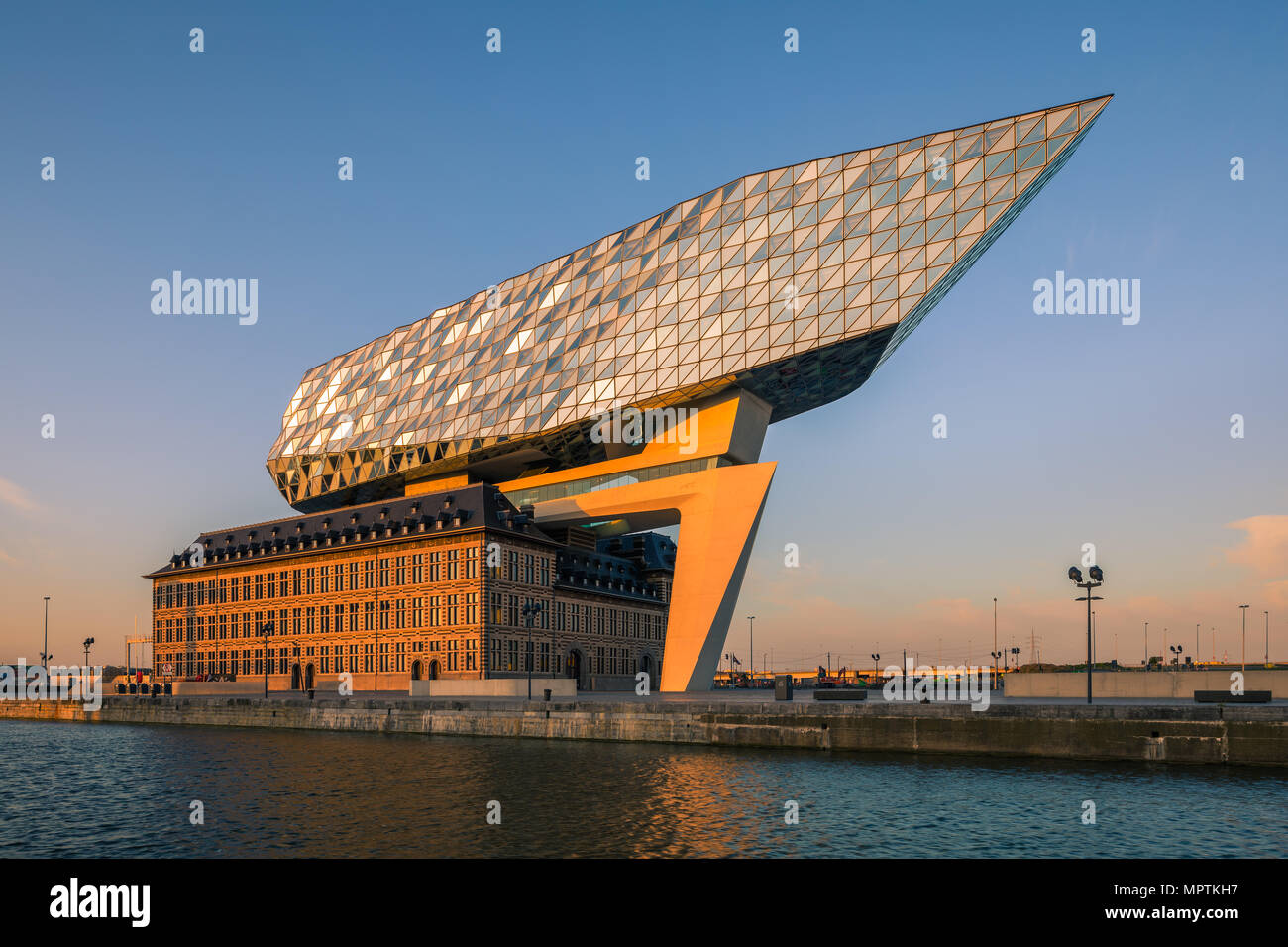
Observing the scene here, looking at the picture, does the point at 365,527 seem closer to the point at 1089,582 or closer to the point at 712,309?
the point at 712,309

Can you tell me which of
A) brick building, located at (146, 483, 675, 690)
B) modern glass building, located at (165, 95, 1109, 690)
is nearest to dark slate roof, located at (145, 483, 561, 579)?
brick building, located at (146, 483, 675, 690)

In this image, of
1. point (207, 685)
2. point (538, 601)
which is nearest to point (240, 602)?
point (207, 685)

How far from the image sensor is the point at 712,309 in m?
70.9

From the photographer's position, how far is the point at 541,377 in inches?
3145

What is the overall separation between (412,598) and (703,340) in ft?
110

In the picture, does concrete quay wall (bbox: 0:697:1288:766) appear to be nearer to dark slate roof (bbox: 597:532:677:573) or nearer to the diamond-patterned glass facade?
the diamond-patterned glass facade

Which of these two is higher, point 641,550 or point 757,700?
point 641,550

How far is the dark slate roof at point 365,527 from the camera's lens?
→ 262 feet

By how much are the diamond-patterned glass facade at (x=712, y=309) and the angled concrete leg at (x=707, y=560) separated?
7.15m

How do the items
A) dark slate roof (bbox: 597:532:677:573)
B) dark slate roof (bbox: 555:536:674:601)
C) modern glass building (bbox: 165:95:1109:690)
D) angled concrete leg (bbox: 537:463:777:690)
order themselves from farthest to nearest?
1. dark slate roof (bbox: 597:532:677:573)
2. dark slate roof (bbox: 555:536:674:601)
3. angled concrete leg (bbox: 537:463:777:690)
4. modern glass building (bbox: 165:95:1109:690)

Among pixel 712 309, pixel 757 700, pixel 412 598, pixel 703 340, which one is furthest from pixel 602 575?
pixel 757 700

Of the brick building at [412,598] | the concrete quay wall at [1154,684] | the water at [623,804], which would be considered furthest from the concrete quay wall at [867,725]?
the brick building at [412,598]

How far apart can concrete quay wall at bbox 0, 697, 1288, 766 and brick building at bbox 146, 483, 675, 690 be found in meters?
13.4

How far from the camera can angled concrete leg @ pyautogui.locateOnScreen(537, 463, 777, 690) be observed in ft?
225
